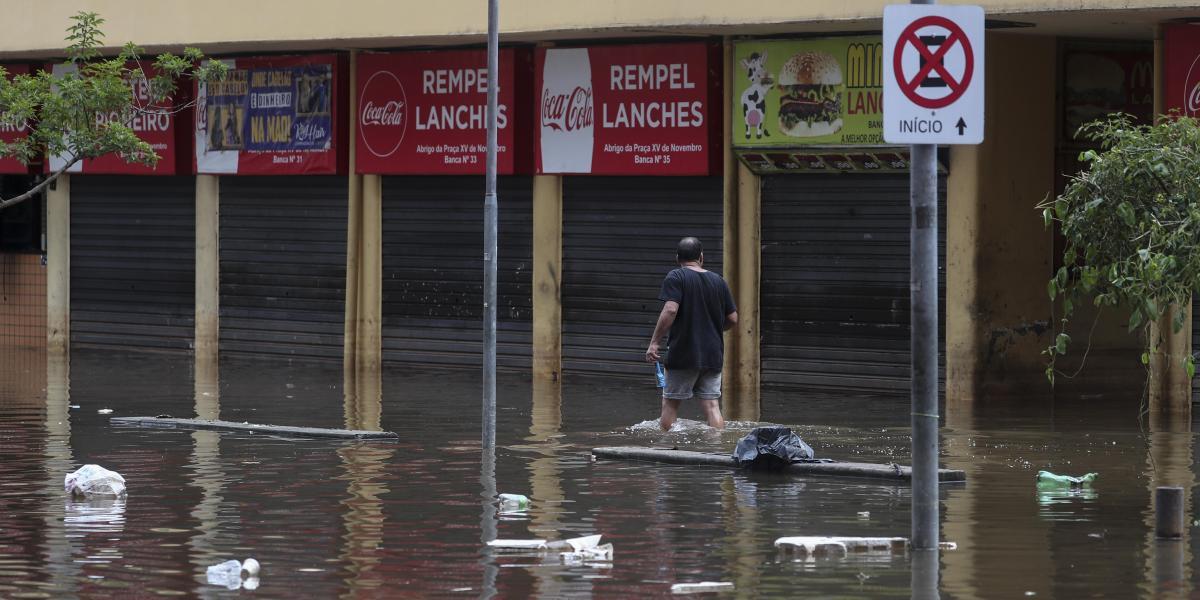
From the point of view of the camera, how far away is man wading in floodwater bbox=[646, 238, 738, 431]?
1542cm

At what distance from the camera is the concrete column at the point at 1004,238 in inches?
765

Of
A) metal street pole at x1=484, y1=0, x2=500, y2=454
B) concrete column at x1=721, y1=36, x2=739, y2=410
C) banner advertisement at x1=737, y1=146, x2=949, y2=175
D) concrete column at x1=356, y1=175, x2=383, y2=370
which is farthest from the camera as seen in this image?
concrete column at x1=356, y1=175, x2=383, y2=370

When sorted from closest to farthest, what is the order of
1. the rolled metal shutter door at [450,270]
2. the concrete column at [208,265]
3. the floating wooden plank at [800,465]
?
the floating wooden plank at [800,465] → the rolled metal shutter door at [450,270] → the concrete column at [208,265]

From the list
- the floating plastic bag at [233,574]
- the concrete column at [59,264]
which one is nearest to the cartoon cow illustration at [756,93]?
the concrete column at [59,264]

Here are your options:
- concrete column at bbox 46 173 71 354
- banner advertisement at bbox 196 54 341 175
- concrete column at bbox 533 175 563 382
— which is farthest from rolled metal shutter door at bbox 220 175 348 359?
concrete column at bbox 533 175 563 382

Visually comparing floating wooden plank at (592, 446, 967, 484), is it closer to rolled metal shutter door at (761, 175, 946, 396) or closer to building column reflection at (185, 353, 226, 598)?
building column reflection at (185, 353, 226, 598)

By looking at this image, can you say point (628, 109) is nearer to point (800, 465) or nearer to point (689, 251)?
point (689, 251)

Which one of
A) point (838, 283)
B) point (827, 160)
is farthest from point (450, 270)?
point (827, 160)

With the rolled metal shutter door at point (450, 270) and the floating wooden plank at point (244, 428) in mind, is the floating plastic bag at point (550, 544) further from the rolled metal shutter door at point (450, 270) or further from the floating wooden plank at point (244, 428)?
the rolled metal shutter door at point (450, 270)

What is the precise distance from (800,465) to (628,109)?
30.6 feet

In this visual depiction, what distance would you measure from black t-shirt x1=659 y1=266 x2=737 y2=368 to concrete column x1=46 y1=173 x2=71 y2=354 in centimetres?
1365

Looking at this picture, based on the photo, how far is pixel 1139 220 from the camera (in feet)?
35.7

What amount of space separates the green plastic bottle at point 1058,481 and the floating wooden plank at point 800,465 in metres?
0.46

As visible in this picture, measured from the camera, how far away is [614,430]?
53.7 feet
